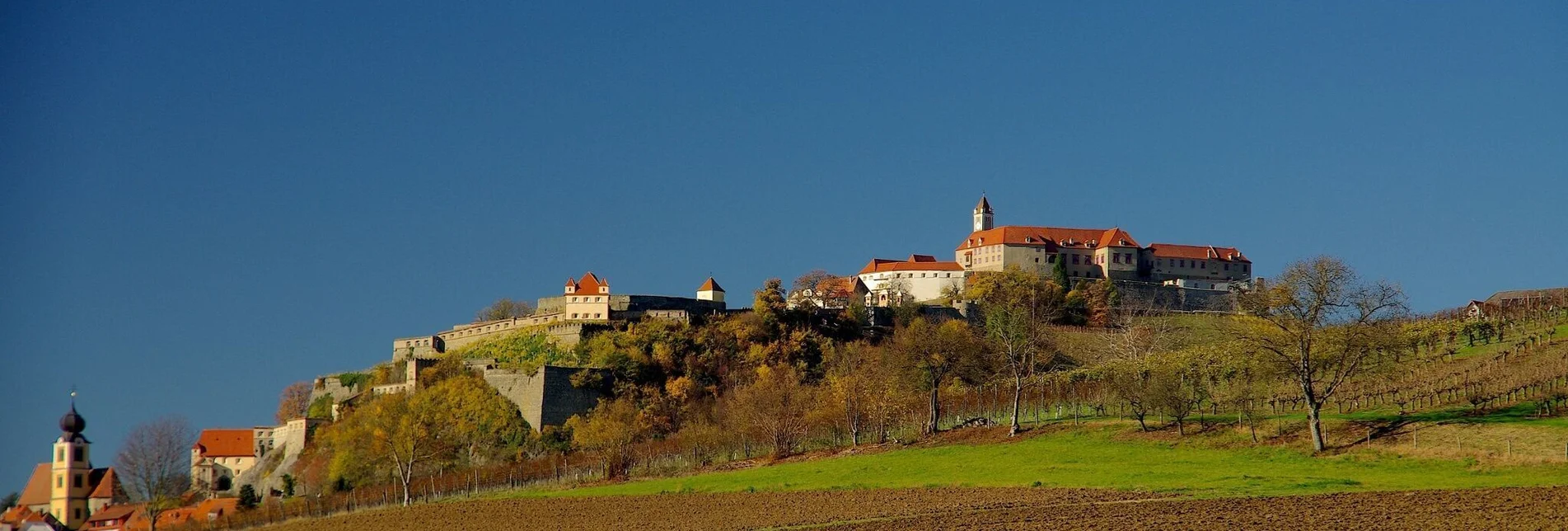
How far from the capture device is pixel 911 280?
375 feet

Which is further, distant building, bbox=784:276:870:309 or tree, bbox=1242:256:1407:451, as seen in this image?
distant building, bbox=784:276:870:309

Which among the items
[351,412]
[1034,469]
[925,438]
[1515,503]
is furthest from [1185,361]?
[351,412]

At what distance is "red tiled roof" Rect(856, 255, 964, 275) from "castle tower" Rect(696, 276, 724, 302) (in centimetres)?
1863

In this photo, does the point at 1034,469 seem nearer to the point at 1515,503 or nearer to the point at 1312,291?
the point at 1312,291

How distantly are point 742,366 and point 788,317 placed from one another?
6.01 m

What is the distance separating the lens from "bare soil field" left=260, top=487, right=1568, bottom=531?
105ft

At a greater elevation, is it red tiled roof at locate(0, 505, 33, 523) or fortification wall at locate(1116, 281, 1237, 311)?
fortification wall at locate(1116, 281, 1237, 311)

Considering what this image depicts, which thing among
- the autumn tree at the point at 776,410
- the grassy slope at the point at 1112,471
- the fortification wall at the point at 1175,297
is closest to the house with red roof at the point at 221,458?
the autumn tree at the point at 776,410

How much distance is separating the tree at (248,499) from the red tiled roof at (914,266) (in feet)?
166

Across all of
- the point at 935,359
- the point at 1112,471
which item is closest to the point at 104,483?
the point at 935,359

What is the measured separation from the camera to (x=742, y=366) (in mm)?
87062

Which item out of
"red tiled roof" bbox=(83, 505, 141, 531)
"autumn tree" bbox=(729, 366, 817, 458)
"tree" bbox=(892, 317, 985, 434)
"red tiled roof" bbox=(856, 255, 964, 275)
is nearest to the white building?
"red tiled roof" bbox=(856, 255, 964, 275)

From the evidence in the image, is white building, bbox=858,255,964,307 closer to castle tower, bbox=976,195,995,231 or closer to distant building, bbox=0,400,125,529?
castle tower, bbox=976,195,995,231

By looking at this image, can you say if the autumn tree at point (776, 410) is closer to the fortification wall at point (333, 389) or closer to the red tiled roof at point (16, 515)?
the fortification wall at point (333, 389)
